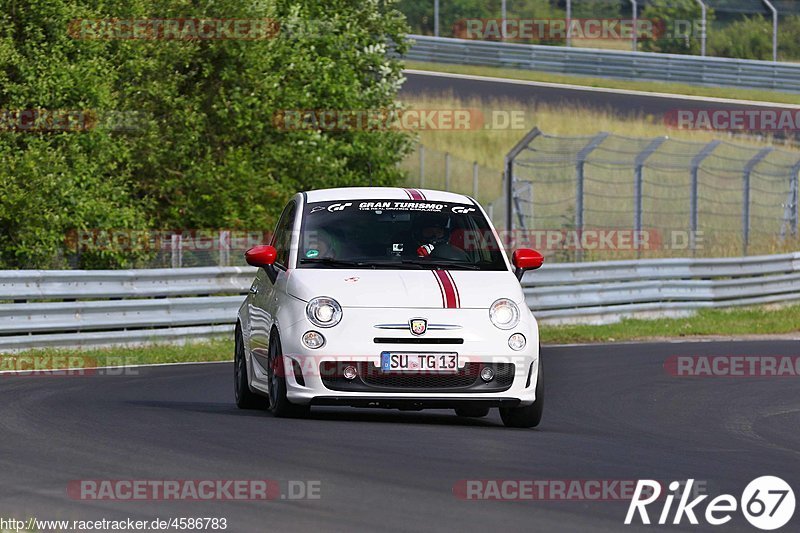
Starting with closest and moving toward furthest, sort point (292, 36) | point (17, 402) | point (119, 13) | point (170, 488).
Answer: point (170, 488) < point (17, 402) < point (119, 13) < point (292, 36)

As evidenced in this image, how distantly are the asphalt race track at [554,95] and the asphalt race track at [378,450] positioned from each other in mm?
30590

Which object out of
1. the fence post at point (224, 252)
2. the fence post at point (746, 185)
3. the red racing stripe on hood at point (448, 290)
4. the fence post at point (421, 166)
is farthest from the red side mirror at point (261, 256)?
the fence post at point (421, 166)

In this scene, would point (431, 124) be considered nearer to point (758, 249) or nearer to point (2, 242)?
point (758, 249)

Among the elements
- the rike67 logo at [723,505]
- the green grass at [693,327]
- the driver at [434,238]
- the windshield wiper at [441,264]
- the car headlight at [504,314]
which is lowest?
the green grass at [693,327]

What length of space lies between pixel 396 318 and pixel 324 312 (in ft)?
1.53

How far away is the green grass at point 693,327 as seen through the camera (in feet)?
74.2

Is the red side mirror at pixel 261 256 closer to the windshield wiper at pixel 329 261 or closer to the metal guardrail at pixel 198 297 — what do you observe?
the windshield wiper at pixel 329 261

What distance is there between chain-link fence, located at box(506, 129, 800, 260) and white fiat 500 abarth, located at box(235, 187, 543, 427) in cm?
1229

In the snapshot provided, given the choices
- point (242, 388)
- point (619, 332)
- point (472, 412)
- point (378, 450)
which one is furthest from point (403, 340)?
point (619, 332)

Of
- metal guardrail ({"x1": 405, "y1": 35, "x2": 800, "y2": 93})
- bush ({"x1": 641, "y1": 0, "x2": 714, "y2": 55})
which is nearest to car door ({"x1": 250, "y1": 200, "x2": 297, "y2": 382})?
metal guardrail ({"x1": 405, "y1": 35, "x2": 800, "y2": 93})

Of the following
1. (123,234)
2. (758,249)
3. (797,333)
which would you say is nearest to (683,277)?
(797,333)

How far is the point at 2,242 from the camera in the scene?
21.6 metres

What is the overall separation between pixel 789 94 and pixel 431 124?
34.1 ft

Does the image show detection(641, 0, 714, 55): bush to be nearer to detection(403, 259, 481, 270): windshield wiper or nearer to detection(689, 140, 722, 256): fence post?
detection(689, 140, 722, 256): fence post
